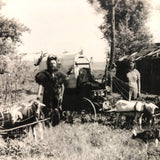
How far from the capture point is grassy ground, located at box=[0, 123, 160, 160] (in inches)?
165

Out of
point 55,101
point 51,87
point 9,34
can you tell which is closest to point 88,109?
point 55,101

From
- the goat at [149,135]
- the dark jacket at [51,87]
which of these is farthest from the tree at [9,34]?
the goat at [149,135]

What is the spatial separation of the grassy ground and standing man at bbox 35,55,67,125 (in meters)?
0.40

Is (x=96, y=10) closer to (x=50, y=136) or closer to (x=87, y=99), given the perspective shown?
Result: (x=87, y=99)

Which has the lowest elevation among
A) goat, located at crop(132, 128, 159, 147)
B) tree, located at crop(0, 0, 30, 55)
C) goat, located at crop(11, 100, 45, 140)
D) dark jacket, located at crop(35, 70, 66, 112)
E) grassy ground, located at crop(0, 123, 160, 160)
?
grassy ground, located at crop(0, 123, 160, 160)

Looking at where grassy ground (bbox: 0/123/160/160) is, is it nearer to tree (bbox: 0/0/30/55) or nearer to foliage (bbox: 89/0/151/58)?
tree (bbox: 0/0/30/55)

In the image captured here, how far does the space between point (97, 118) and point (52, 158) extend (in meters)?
2.58

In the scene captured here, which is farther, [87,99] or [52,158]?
[87,99]

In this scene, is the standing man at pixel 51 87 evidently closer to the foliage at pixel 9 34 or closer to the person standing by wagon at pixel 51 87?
the person standing by wagon at pixel 51 87

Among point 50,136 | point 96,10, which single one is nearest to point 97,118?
point 50,136

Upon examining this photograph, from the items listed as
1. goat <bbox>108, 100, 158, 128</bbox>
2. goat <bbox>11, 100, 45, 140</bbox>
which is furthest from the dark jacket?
goat <bbox>108, 100, 158, 128</bbox>

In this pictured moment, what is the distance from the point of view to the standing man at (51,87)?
5254mm

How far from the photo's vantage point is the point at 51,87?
5426mm

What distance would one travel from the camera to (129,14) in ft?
53.2
